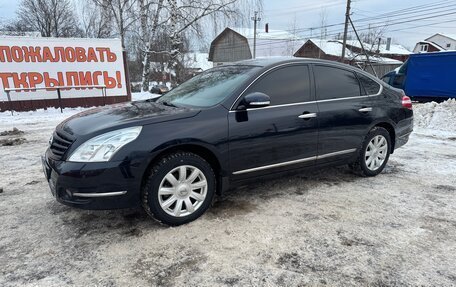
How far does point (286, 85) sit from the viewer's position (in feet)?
12.9

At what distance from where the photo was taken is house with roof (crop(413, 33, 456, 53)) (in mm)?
57781

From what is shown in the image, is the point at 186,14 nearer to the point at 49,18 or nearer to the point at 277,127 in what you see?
the point at 277,127

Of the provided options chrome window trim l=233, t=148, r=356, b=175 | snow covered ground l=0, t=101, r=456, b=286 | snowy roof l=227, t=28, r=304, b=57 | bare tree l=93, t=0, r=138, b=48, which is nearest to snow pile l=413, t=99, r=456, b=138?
snow covered ground l=0, t=101, r=456, b=286

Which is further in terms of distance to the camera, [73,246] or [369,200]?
[369,200]

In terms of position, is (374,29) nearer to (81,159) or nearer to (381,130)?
(381,130)

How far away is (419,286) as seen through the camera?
2.43 m

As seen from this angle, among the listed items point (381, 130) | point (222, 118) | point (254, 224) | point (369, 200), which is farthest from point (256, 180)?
point (381, 130)

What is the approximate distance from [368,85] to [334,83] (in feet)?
2.23

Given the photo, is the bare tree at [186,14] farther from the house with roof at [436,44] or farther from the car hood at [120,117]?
the house with roof at [436,44]

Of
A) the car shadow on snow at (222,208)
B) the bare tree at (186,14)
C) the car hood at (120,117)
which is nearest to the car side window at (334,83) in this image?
the car shadow on snow at (222,208)

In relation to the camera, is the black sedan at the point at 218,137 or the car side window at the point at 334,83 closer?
the black sedan at the point at 218,137

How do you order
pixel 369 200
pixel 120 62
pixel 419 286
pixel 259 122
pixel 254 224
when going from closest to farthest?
pixel 419 286 < pixel 254 224 < pixel 259 122 < pixel 369 200 < pixel 120 62

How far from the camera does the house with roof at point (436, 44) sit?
57.8 m

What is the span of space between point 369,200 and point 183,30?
17.1 meters
